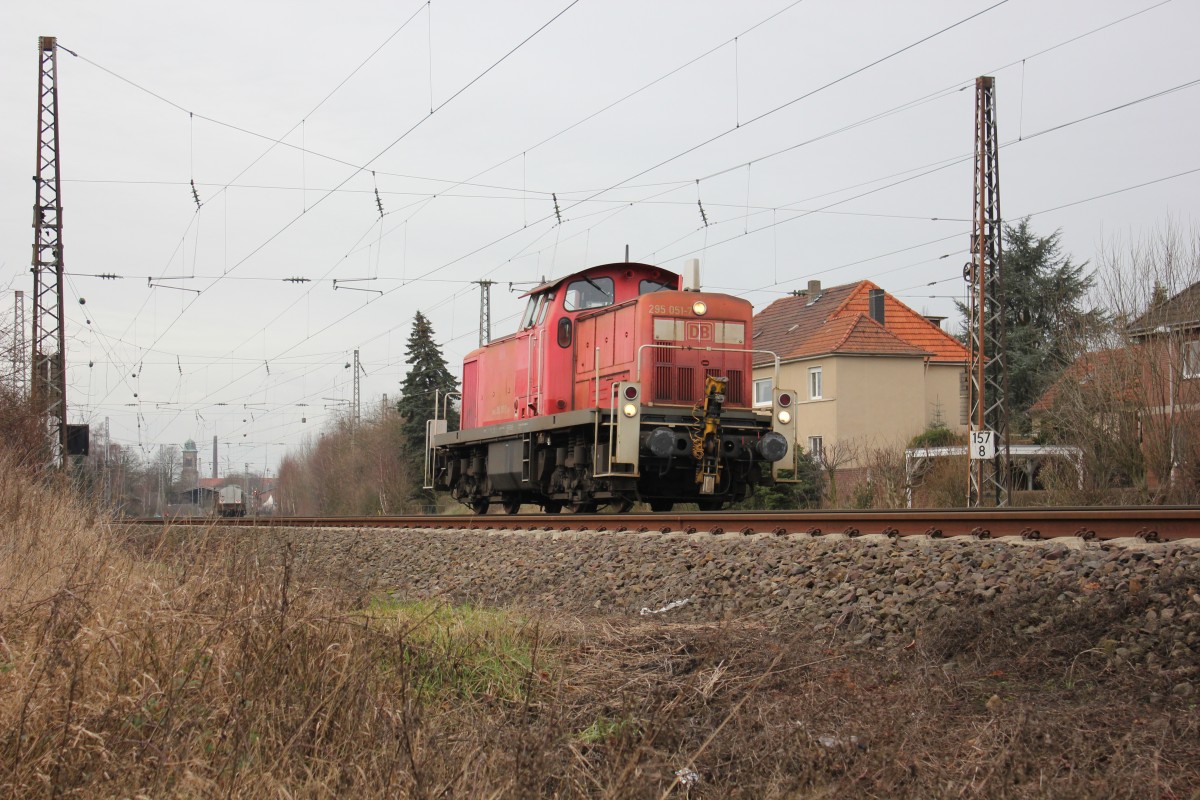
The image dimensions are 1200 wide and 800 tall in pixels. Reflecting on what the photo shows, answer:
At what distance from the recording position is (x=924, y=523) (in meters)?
7.89

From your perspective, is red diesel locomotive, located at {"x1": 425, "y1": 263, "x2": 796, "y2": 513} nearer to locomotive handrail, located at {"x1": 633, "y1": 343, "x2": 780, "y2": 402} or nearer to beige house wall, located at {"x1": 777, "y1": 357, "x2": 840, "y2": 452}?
locomotive handrail, located at {"x1": 633, "y1": 343, "x2": 780, "y2": 402}

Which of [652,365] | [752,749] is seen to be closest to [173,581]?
[752,749]

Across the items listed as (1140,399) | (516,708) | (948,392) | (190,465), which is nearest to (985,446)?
(1140,399)

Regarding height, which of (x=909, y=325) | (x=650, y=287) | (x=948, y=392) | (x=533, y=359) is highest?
(x=909, y=325)

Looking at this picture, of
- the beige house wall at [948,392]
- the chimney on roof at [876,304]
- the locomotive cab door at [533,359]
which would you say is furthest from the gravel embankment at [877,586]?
the chimney on roof at [876,304]

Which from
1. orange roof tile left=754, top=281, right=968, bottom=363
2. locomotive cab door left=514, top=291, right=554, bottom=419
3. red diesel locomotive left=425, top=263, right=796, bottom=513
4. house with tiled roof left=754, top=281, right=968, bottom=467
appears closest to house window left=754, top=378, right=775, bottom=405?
house with tiled roof left=754, top=281, right=968, bottom=467

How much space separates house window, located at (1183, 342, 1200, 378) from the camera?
1925 centimetres

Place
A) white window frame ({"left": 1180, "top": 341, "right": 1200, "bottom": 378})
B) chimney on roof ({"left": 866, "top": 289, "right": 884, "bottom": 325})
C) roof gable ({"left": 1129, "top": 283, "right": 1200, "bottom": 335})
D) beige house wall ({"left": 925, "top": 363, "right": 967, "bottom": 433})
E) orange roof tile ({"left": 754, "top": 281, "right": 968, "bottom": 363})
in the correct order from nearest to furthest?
white window frame ({"left": 1180, "top": 341, "right": 1200, "bottom": 378}) → roof gable ({"left": 1129, "top": 283, "right": 1200, "bottom": 335}) → orange roof tile ({"left": 754, "top": 281, "right": 968, "bottom": 363}) → beige house wall ({"left": 925, "top": 363, "right": 967, "bottom": 433}) → chimney on roof ({"left": 866, "top": 289, "right": 884, "bottom": 325})

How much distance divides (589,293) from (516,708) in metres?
9.83

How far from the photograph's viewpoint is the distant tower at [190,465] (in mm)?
70113

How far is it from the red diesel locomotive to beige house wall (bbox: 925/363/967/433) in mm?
26331

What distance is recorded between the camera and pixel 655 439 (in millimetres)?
11727

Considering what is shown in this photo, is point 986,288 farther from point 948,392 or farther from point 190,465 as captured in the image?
Result: point 190,465

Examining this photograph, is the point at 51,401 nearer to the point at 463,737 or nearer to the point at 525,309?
the point at 525,309
